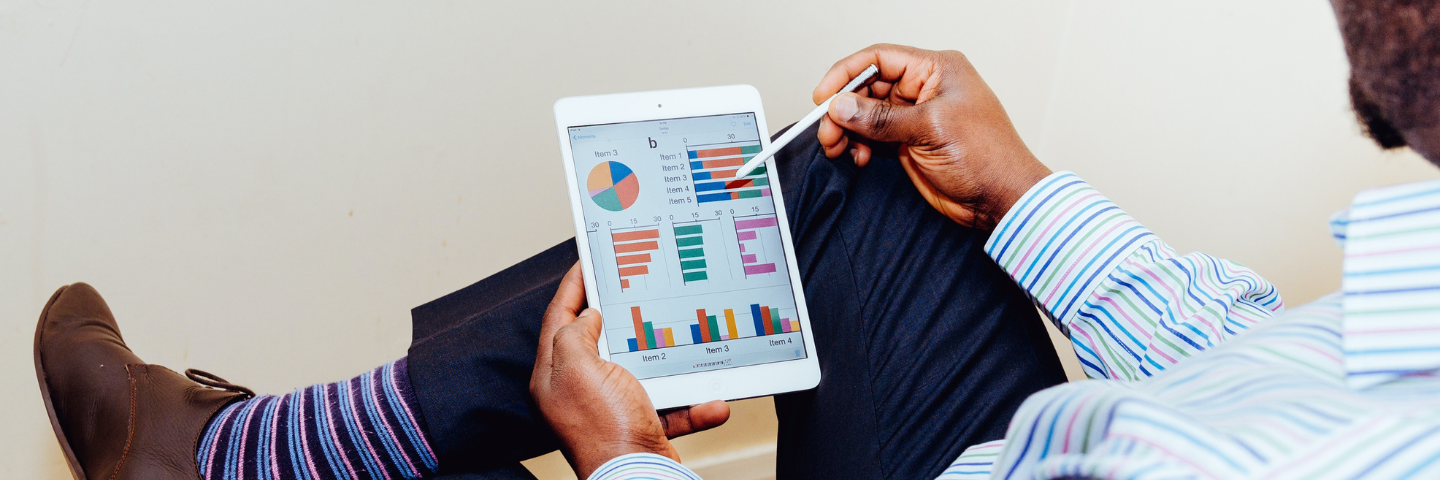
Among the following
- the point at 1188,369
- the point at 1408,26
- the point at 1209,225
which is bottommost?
the point at 1209,225

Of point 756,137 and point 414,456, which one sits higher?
point 756,137

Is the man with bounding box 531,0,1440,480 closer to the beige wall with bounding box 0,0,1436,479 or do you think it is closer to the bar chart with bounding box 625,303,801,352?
the bar chart with bounding box 625,303,801,352

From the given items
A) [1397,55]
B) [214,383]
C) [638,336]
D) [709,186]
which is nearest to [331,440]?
[214,383]

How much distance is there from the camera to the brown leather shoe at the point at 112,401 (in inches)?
24.7

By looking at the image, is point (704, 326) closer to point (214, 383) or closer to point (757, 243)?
point (757, 243)

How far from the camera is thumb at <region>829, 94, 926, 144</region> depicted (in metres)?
0.62

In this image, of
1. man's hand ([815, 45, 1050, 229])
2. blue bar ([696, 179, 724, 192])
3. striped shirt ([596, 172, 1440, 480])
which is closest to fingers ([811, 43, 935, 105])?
man's hand ([815, 45, 1050, 229])

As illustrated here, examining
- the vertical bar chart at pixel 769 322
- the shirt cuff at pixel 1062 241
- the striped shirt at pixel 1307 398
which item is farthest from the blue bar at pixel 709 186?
the striped shirt at pixel 1307 398

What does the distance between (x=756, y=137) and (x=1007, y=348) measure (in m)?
0.26

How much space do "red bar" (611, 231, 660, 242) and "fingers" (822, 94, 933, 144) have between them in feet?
0.55

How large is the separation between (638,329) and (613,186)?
0.12 metres

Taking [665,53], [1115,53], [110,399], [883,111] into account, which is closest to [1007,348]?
[883,111]

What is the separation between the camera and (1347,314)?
0.30 meters

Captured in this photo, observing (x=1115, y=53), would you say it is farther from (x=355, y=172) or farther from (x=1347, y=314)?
(x=355, y=172)
